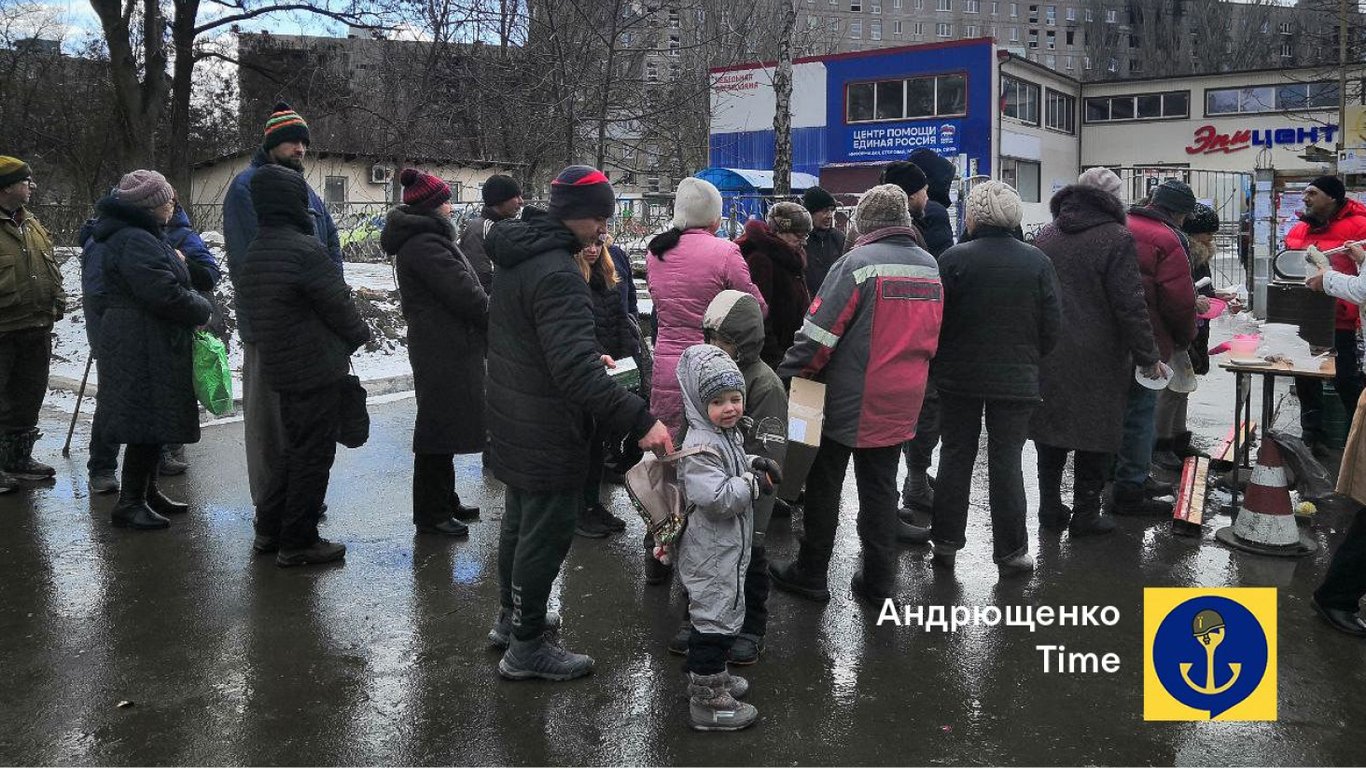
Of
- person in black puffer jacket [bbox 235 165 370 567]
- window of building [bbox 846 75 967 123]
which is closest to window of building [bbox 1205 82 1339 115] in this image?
window of building [bbox 846 75 967 123]

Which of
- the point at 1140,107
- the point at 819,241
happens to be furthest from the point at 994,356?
the point at 1140,107

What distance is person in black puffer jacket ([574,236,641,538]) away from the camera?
19.4 feet

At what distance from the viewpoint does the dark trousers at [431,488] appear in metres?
5.87

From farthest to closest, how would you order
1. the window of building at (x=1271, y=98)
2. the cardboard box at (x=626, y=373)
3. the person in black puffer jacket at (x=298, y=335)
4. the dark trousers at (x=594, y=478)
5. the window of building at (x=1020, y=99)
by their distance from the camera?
the window of building at (x=1271, y=98) < the window of building at (x=1020, y=99) < the dark trousers at (x=594, y=478) < the person in black puffer jacket at (x=298, y=335) < the cardboard box at (x=626, y=373)

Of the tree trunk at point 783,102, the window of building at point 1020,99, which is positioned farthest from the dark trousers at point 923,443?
the window of building at point 1020,99

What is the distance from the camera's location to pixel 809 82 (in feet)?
136

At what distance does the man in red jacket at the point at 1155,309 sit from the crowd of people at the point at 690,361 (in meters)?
0.02

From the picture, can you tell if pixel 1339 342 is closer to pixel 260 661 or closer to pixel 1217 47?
pixel 260 661

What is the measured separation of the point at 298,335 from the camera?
17.0ft

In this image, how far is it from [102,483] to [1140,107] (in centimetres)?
4663

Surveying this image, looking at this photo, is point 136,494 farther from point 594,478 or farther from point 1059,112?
point 1059,112

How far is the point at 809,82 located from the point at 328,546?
3841cm

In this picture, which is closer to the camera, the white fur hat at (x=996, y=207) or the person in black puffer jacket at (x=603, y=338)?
the white fur hat at (x=996, y=207)

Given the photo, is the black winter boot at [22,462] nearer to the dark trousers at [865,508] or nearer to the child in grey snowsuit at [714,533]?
the dark trousers at [865,508]
